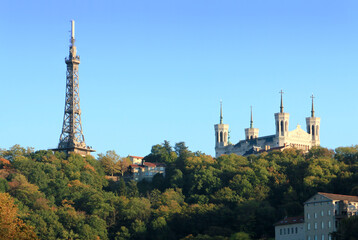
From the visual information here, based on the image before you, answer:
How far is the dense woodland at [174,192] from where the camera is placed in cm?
14712

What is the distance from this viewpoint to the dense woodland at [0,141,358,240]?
5792 inches

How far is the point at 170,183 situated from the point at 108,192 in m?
11.6

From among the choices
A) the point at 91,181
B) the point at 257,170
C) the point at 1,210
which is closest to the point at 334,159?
the point at 257,170

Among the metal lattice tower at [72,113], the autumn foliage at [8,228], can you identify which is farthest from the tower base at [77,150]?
the autumn foliage at [8,228]

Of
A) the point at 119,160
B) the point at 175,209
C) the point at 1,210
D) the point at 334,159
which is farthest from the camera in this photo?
the point at 119,160

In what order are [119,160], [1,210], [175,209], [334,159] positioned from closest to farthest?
[1,210] < [175,209] < [334,159] < [119,160]

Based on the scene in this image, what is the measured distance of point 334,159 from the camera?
168 metres

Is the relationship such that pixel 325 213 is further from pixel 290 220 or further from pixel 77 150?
pixel 77 150

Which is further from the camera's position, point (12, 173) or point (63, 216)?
point (12, 173)

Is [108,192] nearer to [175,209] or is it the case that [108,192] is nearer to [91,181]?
[91,181]

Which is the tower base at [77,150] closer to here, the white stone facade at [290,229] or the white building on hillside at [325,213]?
the white stone facade at [290,229]

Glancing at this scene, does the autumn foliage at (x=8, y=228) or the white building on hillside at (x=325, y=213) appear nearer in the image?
the autumn foliage at (x=8, y=228)

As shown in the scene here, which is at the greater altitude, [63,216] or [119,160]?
[119,160]

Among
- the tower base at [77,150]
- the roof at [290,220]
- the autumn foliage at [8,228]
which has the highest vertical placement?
the tower base at [77,150]
